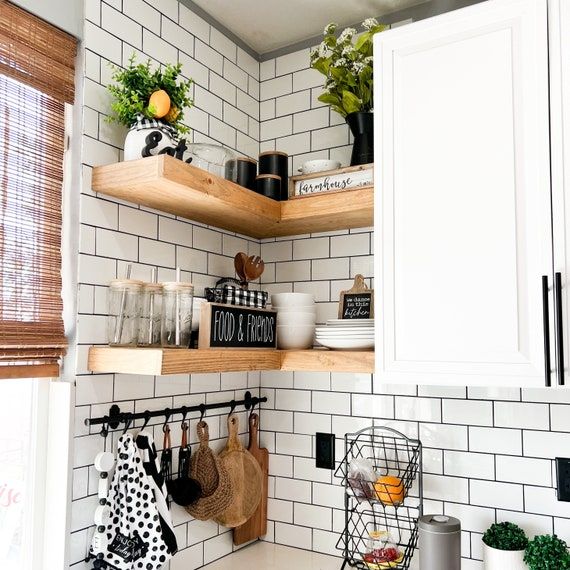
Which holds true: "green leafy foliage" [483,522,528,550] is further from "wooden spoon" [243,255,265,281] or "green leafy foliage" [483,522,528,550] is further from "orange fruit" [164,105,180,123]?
"orange fruit" [164,105,180,123]

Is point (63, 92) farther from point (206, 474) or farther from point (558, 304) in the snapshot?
point (558, 304)

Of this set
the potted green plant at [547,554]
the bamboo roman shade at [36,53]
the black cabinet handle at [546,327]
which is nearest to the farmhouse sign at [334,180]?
the black cabinet handle at [546,327]

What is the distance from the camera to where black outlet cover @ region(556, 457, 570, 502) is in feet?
5.51

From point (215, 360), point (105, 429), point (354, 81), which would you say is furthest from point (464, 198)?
point (105, 429)

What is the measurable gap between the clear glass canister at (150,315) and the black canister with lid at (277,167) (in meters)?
0.58

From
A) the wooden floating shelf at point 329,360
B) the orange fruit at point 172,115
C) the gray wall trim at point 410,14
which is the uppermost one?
Answer: the gray wall trim at point 410,14

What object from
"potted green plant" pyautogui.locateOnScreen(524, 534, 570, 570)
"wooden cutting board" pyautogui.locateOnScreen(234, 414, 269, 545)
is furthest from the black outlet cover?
"wooden cutting board" pyautogui.locateOnScreen(234, 414, 269, 545)

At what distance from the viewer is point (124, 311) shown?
1.57m

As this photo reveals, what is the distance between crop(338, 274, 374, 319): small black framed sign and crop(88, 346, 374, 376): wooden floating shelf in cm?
19

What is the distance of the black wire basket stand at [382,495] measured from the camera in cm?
179

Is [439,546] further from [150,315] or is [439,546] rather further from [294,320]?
[150,315]

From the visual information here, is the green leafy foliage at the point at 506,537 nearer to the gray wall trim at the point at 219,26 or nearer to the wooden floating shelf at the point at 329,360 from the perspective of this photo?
the wooden floating shelf at the point at 329,360

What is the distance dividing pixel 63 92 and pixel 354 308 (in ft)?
3.42

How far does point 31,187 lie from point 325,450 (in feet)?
4.15
